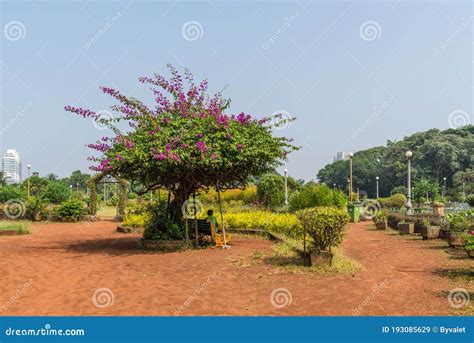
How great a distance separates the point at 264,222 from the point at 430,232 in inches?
230

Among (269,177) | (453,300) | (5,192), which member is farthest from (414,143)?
(453,300)

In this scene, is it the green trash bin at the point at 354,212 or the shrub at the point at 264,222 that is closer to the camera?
the shrub at the point at 264,222

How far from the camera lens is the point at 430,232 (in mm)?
15867

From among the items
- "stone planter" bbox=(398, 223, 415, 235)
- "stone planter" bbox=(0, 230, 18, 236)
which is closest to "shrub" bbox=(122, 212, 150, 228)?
"stone planter" bbox=(0, 230, 18, 236)

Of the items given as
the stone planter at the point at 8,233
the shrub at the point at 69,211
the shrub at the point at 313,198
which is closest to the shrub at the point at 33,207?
the shrub at the point at 69,211

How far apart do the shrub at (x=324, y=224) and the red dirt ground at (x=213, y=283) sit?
40.1 inches

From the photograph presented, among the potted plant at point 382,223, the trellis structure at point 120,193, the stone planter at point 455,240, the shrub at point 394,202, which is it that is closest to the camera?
the stone planter at point 455,240

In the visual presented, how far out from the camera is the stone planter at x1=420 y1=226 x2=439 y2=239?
52.0 feet

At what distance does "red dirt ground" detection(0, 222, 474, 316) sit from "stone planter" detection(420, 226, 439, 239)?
1754 millimetres

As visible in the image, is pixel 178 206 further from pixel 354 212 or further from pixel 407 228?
pixel 354 212

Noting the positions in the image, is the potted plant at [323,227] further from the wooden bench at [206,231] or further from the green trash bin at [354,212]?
the green trash bin at [354,212]

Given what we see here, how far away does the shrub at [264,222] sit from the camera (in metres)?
16.3

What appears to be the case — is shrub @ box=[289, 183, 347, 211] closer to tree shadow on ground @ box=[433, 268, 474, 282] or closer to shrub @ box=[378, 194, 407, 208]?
tree shadow on ground @ box=[433, 268, 474, 282]

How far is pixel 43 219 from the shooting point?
28.0 m
